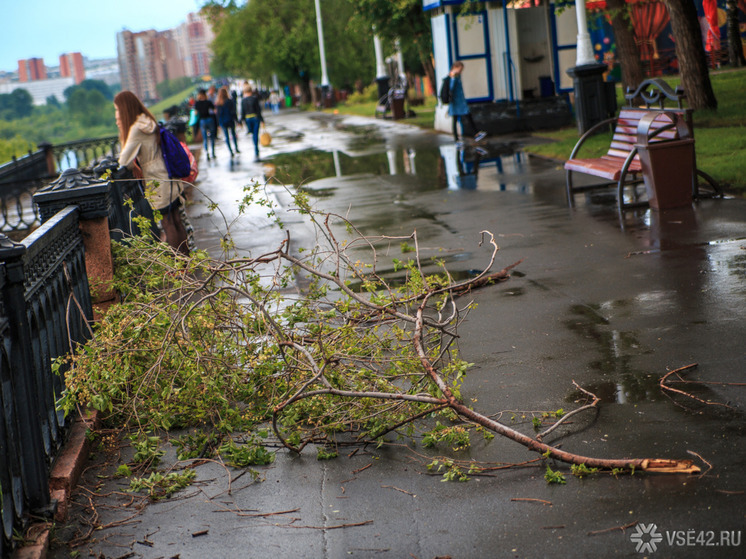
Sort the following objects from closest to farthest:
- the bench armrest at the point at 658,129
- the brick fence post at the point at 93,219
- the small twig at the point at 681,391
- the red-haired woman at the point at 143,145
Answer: the small twig at the point at 681,391 < the brick fence post at the point at 93,219 < the red-haired woman at the point at 143,145 < the bench armrest at the point at 658,129

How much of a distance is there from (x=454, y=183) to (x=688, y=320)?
8.93 meters

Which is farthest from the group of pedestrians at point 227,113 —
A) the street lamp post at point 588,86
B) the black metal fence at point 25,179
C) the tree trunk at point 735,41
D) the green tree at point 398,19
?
the tree trunk at point 735,41

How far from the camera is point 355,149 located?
76.8 feet

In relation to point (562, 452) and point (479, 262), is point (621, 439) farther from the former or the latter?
point (479, 262)

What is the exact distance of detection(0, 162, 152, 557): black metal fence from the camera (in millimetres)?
3680

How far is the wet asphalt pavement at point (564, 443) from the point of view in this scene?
354 cm

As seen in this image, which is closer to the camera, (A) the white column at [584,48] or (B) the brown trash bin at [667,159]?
(B) the brown trash bin at [667,159]

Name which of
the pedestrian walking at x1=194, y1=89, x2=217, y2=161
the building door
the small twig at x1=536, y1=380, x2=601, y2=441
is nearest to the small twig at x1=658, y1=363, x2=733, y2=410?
the small twig at x1=536, y1=380, x2=601, y2=441

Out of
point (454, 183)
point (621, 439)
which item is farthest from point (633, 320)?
point (454, 183)

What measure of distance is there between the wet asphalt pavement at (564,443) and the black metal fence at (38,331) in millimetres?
402

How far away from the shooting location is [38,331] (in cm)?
444

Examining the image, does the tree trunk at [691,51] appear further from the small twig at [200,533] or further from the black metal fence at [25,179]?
the small twig at [200,533]

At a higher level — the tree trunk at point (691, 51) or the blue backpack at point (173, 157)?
the tree trunk at point (691, 51)

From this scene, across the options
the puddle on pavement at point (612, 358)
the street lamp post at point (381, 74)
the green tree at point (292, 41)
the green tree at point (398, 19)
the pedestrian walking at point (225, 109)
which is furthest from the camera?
the green tree at point (292, 41)
